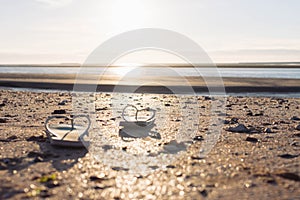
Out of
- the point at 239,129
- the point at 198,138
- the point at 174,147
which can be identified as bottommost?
the point at 174,147

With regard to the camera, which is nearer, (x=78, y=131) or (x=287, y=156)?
(x=287, y=156)

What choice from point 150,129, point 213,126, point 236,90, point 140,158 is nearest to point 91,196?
point 140,158

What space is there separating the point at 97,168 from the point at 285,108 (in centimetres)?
1531

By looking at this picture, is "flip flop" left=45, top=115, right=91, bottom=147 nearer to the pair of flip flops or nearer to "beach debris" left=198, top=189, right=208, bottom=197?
the pair of flip flops

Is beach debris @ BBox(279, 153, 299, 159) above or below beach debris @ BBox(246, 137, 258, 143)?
below

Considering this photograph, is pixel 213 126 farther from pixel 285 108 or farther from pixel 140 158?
pixel 285 108

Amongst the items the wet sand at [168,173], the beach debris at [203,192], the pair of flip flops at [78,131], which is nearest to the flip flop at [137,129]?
the pair of flip flops at [78,131]

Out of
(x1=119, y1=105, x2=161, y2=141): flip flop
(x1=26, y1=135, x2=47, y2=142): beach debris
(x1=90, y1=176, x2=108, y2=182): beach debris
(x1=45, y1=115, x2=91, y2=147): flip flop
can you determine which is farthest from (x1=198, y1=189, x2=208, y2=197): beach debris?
(x1=26, y1=135, x2=47, y2=142): beach debris

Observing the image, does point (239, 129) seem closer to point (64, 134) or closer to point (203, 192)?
point (64, 134)

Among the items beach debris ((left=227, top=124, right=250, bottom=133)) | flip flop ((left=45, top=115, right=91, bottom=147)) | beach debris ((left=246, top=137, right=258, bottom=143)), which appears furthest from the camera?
beach debris ((left=227, top=124, right=250, bottom=133))

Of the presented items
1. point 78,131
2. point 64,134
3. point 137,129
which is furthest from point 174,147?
point 64,134

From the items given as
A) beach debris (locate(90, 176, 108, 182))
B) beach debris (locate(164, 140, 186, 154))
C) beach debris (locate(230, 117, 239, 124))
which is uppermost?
beach debris (locate(230, 117, 239, 124))

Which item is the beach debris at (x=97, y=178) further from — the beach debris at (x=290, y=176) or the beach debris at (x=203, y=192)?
the beach debris at (x=290, y=176)

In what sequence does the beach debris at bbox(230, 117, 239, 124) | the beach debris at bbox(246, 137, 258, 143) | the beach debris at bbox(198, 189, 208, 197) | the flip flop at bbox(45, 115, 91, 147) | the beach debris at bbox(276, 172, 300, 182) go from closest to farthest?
the beach debris at bbox(198, 189, 208, 197) < the beach debris at bbox(276, 172, 300, 182) < the flip flop at bbox(45, 115, 91, 147) < the beach debris at bbox(246, 137, 258, 143) < the beach debris at bbox(230, 117, 239, 124)
